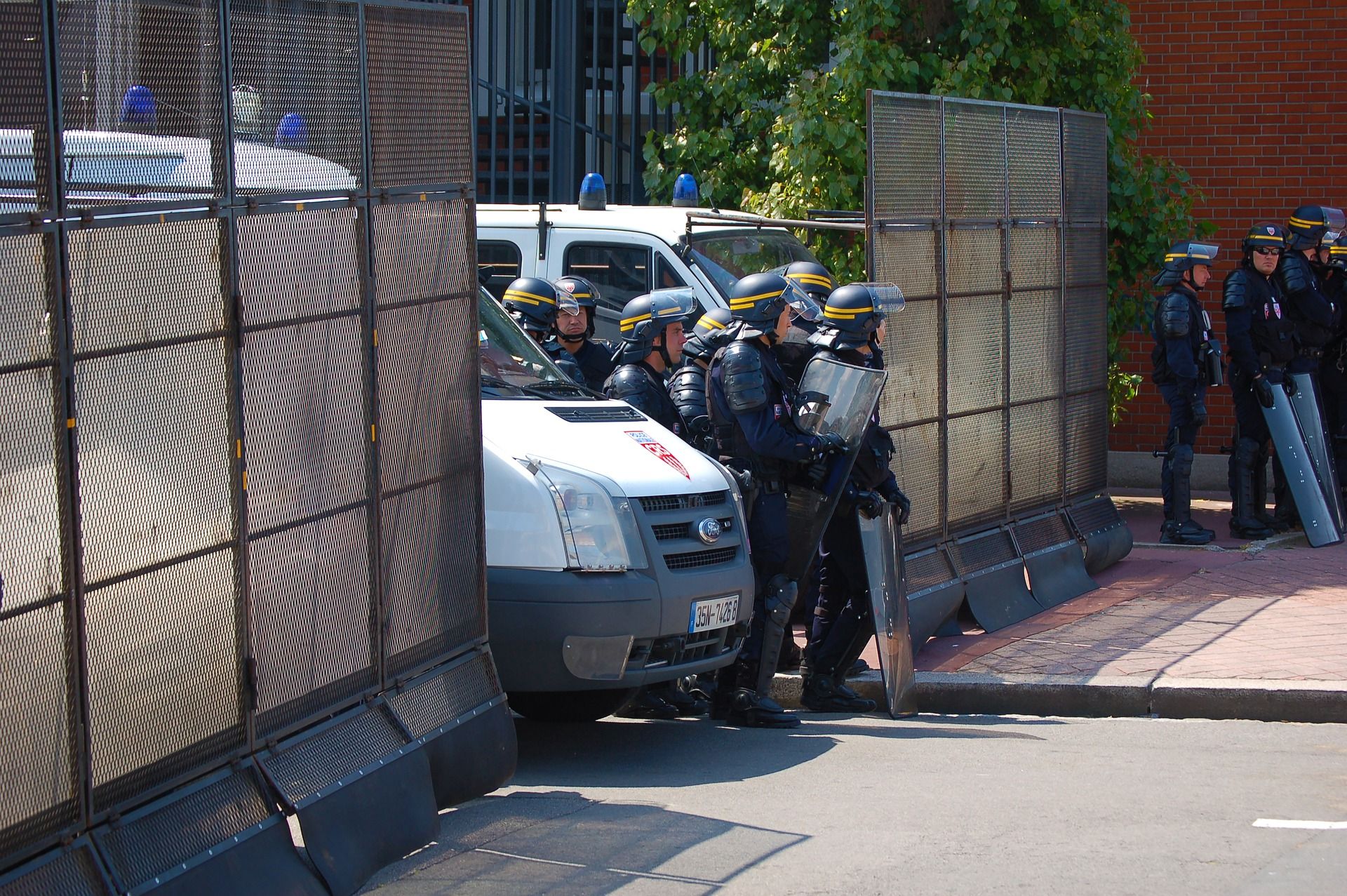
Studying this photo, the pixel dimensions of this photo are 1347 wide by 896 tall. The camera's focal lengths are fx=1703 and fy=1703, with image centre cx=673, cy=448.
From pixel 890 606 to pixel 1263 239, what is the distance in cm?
607

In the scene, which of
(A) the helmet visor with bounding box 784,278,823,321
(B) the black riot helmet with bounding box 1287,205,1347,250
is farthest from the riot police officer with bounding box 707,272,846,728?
(B) the black riot helmet with bounding box 1287,205,1347,250

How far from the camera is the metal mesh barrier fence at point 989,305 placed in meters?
9.59

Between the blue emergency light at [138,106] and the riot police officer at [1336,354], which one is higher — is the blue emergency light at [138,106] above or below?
above

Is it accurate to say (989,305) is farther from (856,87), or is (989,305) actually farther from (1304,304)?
(1304,304)

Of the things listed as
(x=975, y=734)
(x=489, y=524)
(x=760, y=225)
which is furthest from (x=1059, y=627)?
(x=489, y=524)

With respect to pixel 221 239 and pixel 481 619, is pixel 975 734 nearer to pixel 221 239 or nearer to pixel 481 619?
pixel 481 619

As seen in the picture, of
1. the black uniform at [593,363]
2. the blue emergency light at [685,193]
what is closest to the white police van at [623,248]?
the black uniform at [593,363]

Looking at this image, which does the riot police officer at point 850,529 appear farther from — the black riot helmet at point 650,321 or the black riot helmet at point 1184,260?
the black riot helmet at point 1184,260

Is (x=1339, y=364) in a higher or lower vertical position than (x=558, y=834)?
higher

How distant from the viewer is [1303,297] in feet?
42.7

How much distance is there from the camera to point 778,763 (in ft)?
23.8

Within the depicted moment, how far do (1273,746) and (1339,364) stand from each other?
7034 millimetres

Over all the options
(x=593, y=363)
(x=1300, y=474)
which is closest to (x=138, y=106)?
(x=593, y=363)

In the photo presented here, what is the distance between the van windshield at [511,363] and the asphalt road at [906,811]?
1.61 metres
